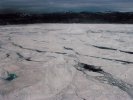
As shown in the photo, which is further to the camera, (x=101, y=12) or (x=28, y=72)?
(x=101, y=12)

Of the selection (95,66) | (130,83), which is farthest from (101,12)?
(130,83)

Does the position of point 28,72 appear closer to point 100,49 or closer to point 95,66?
point 95,66

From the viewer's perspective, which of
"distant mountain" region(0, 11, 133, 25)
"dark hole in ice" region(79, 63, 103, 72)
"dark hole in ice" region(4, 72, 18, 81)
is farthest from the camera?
"distant mountain" region(0, 11, 133, 25)

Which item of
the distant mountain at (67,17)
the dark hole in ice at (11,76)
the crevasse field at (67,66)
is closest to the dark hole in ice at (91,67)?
the crevasse field at (67,66)

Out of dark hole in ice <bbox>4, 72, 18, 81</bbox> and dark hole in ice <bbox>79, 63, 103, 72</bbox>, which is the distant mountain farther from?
dark hole in ice <bbox>4, 72, 18, 81</bbox>

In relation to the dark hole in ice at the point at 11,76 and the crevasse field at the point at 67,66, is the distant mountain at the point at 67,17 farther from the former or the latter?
the dark hole in ice at the point at 11,76

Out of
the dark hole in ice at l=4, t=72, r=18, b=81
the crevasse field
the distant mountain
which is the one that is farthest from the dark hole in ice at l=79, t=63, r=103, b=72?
the distant mountain

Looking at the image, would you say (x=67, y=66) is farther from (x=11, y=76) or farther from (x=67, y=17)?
(x=67, y=17)

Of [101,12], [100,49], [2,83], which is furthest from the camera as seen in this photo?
[101,12]

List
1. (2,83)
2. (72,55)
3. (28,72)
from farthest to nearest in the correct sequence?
(72,55) → (28,72) → (2,83)
